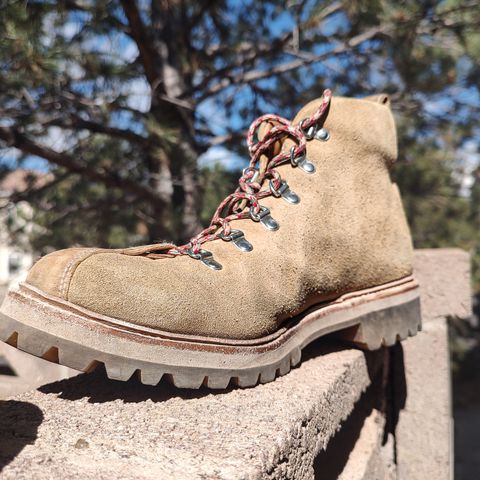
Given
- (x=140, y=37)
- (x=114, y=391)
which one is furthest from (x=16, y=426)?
(x=140, y=37)

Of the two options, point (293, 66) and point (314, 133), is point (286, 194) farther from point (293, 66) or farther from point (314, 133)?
point (293, 66)

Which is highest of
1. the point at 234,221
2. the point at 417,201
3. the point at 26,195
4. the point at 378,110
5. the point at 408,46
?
the point at 408,46

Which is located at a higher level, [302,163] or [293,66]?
[293,66]

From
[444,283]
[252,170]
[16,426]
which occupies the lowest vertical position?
[444,283]

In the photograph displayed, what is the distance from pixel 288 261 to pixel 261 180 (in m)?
0.19

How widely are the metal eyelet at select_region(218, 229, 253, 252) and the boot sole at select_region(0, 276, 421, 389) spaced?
15cm

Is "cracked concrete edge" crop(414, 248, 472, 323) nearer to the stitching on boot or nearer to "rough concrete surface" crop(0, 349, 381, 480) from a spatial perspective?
"rough concrete surface" crop(0, 349, 381, 480)

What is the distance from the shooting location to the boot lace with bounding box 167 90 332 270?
36.5 inches

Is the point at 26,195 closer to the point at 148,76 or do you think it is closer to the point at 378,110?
the point at 148,76

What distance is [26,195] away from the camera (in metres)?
2.78

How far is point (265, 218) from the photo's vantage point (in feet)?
3.16

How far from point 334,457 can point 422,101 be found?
2.55 meters

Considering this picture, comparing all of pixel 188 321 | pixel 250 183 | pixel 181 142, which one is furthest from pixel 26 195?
pixel 188 321

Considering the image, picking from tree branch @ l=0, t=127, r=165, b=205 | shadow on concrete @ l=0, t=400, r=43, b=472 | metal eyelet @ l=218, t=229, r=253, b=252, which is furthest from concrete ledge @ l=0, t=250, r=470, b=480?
tree branch @ l=0, t=127, r=165, b=205
